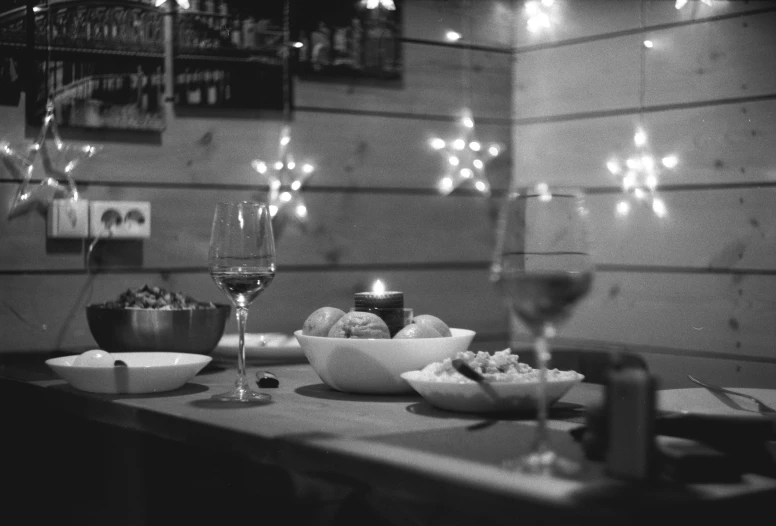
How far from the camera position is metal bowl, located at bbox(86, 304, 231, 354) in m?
1.82

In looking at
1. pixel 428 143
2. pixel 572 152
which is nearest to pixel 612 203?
pixel 572 152

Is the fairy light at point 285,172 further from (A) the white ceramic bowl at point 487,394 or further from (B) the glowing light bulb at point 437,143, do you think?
(A) the white ceramic bowl at point 487,394

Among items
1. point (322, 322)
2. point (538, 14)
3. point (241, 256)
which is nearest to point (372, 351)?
point (322, 322)

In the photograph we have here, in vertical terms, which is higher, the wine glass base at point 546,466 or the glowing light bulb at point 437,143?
the glowing light bulb at point 437,143

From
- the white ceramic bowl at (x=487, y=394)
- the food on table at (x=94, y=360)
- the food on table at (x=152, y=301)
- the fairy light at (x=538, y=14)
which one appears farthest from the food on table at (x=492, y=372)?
the fairy light at (x=538, y=14)

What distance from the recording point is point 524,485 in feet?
2.81

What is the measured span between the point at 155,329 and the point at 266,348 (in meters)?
0.23

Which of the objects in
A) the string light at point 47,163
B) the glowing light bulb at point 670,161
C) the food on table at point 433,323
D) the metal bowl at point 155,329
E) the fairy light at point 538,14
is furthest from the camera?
the fairy light at point 538,14

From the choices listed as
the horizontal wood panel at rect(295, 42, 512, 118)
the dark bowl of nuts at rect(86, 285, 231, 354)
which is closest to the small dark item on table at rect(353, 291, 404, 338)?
the dark bowl of nuts at rect(86, 285, 231, 354)

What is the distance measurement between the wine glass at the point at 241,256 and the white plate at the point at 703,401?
57 cm

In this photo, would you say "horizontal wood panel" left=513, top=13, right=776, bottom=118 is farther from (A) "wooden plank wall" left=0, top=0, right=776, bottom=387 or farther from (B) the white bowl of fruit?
(B) the white bowl of fruit

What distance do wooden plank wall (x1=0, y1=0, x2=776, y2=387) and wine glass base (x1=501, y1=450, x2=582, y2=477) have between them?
177cm

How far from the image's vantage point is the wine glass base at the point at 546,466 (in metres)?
0.90

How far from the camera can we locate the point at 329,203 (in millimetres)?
3150
